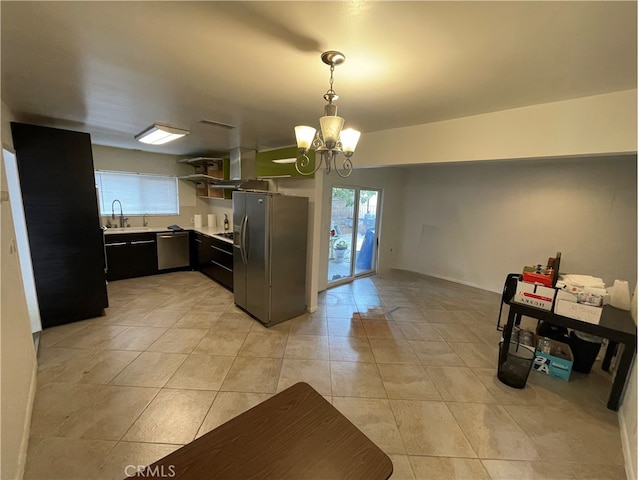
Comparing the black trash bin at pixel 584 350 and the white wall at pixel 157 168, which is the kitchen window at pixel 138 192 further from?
the black trash bin at pixel 584 350

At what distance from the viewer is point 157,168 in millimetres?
Result: 5184

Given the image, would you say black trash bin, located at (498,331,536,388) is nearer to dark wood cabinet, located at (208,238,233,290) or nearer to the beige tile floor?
the beige tile floor

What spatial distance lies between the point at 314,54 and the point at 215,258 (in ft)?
13.0

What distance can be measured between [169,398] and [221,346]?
738 mm

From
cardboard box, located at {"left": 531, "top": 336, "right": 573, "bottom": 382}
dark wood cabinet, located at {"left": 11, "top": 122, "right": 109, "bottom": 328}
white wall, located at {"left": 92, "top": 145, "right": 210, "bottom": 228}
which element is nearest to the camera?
cardboard box, located at {"left": 531, "top": 336, "right": 573, "bottom": 382}

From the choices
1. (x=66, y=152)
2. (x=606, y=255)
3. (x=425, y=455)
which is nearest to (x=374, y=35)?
(x=425, y=455)

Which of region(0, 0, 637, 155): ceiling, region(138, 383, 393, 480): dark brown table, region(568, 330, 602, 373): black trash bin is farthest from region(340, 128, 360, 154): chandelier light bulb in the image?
region(568, 330, 602, 373): black trash bin

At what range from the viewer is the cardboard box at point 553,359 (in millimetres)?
2377

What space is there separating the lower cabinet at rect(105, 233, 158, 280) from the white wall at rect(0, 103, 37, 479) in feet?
8.50

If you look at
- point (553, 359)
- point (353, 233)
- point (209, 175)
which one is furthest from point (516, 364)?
point (209, 175)

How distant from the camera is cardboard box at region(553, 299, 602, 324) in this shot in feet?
6.69

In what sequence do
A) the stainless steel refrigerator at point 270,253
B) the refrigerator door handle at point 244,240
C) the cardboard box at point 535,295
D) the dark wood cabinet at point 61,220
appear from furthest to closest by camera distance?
the refrigerator door handle at point 244,240, the stainless steel refrigerator at point 270,253, the dark wood cabinet at point 61,220, the cardboard box at point 535,295

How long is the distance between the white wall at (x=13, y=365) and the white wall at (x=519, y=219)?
→ 422 cm

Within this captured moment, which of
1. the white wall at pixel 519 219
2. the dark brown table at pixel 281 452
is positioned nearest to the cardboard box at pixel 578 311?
the white wall at pixel 519 219
